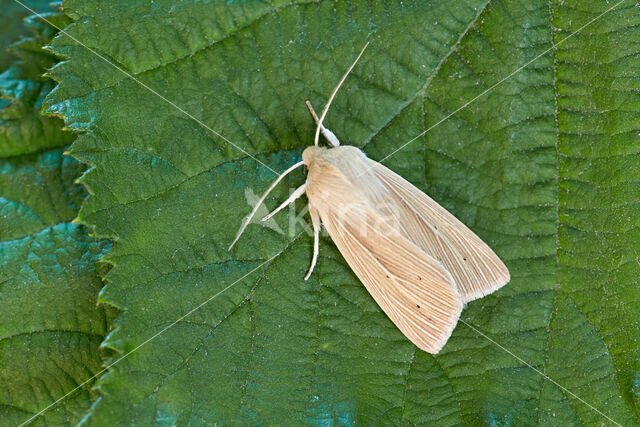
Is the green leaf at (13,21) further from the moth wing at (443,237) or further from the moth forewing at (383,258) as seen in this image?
the moth wing at (443,237)

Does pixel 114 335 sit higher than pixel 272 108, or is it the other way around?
pixel 272 108

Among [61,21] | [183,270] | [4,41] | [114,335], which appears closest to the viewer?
[114,335]

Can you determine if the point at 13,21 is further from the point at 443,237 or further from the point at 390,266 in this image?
the point at 443,237

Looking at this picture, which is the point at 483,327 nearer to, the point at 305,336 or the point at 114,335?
the point at 305,336

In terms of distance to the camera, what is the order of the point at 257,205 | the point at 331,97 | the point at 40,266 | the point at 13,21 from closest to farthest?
1. the point at 331,97
2. the point at 257,205
3. the point at 40,266
4. the point at 13,21

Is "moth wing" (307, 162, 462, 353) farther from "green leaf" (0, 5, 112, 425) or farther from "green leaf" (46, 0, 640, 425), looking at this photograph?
"green leaf" (0, 5, 112, 425)

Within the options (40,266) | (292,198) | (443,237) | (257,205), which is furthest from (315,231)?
(40,266)

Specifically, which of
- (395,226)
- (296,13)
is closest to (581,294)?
(395,226)
